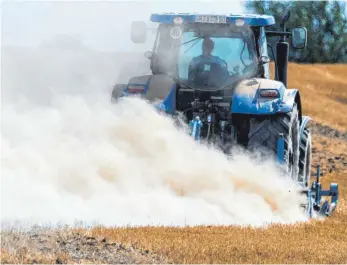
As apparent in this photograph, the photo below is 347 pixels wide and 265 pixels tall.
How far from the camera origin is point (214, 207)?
10.4m

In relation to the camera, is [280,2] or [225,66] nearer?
[225,66]

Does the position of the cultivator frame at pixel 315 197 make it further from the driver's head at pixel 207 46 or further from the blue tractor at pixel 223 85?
the driver's head at pixel 207 46

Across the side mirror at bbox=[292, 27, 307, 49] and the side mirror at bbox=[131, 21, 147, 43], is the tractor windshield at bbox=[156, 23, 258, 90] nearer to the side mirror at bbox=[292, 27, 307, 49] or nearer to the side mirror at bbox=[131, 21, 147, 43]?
the side mirror at bbox=[131, 21, 147, 43]

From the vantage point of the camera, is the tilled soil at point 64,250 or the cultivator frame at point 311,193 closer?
the tilled soil at point 64,250

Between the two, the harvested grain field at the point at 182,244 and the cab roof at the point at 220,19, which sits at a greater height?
the cab roof at the point at 220,19

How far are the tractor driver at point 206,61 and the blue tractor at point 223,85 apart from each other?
0.01 m

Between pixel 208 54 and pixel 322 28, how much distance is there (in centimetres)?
6016

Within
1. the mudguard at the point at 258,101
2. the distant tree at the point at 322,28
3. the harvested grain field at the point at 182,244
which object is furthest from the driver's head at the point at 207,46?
the distant tree at the point at 322,28

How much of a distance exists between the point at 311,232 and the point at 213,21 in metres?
2.96

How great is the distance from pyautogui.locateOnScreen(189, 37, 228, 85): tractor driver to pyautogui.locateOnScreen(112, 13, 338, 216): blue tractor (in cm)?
1

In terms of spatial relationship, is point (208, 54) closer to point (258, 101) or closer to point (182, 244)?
point (258, 101)

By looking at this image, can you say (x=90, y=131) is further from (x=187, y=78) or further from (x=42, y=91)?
(x=42, y=91)

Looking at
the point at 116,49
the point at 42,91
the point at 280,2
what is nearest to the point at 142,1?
the point at 116,49

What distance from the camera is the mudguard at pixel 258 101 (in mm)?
11461
